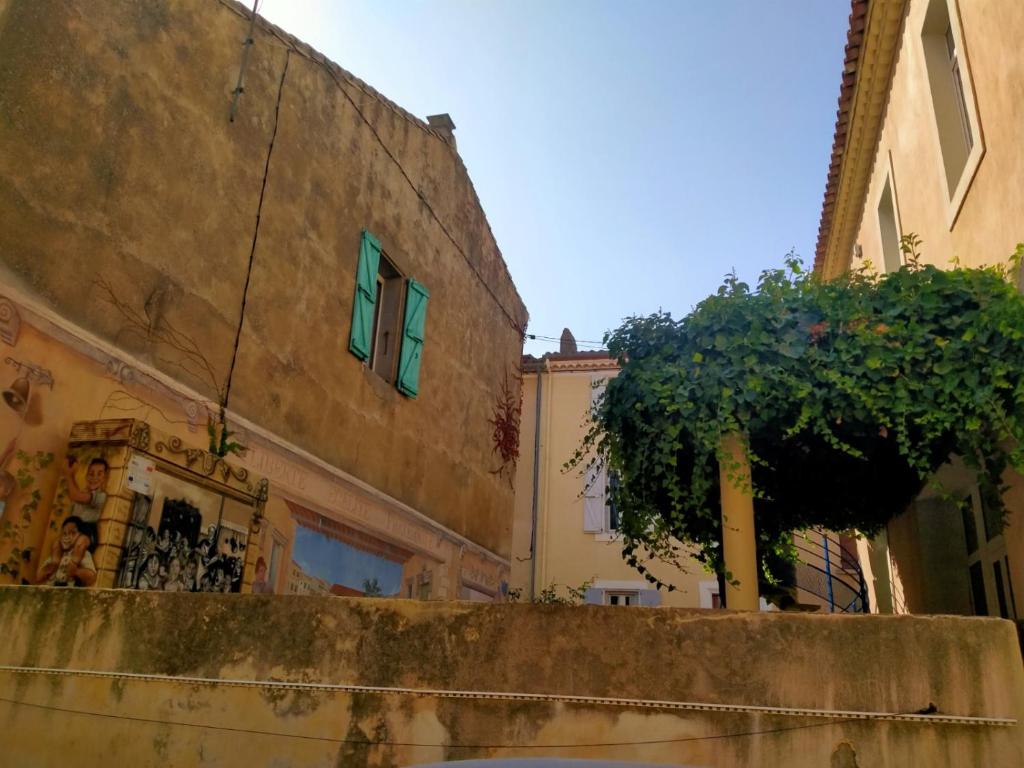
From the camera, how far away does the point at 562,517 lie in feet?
60.0

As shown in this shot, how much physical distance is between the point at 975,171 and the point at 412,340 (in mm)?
6864

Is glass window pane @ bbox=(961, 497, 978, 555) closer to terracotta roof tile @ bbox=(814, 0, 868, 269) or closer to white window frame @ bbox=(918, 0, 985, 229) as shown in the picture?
white window frame @ bbox=(918, 0, 985, 229)

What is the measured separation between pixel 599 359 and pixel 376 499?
1012 cm

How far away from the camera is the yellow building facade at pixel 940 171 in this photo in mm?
5605

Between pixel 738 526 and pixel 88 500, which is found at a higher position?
pixel 88 500

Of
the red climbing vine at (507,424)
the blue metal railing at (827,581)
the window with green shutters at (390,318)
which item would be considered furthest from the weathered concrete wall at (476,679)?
the red climbing vine at (507,424)

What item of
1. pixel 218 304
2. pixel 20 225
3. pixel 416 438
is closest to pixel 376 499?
pixel 416 438

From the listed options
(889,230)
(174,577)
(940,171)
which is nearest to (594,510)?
(889,230)

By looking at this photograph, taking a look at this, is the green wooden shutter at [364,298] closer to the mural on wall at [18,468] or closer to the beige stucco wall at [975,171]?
the mural on wall at [18,468]

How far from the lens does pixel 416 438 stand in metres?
11.1

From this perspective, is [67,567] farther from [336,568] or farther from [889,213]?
[889,213]

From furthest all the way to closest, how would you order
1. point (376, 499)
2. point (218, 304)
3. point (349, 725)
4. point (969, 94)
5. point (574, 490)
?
1. point (574, 490)
2. point (376, 499)
3. point (218, 304)
4. point (969, 94)
5. point (349, 725)

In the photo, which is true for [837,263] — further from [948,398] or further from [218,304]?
[218,304]

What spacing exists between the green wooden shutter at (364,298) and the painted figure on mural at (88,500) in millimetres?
4020
